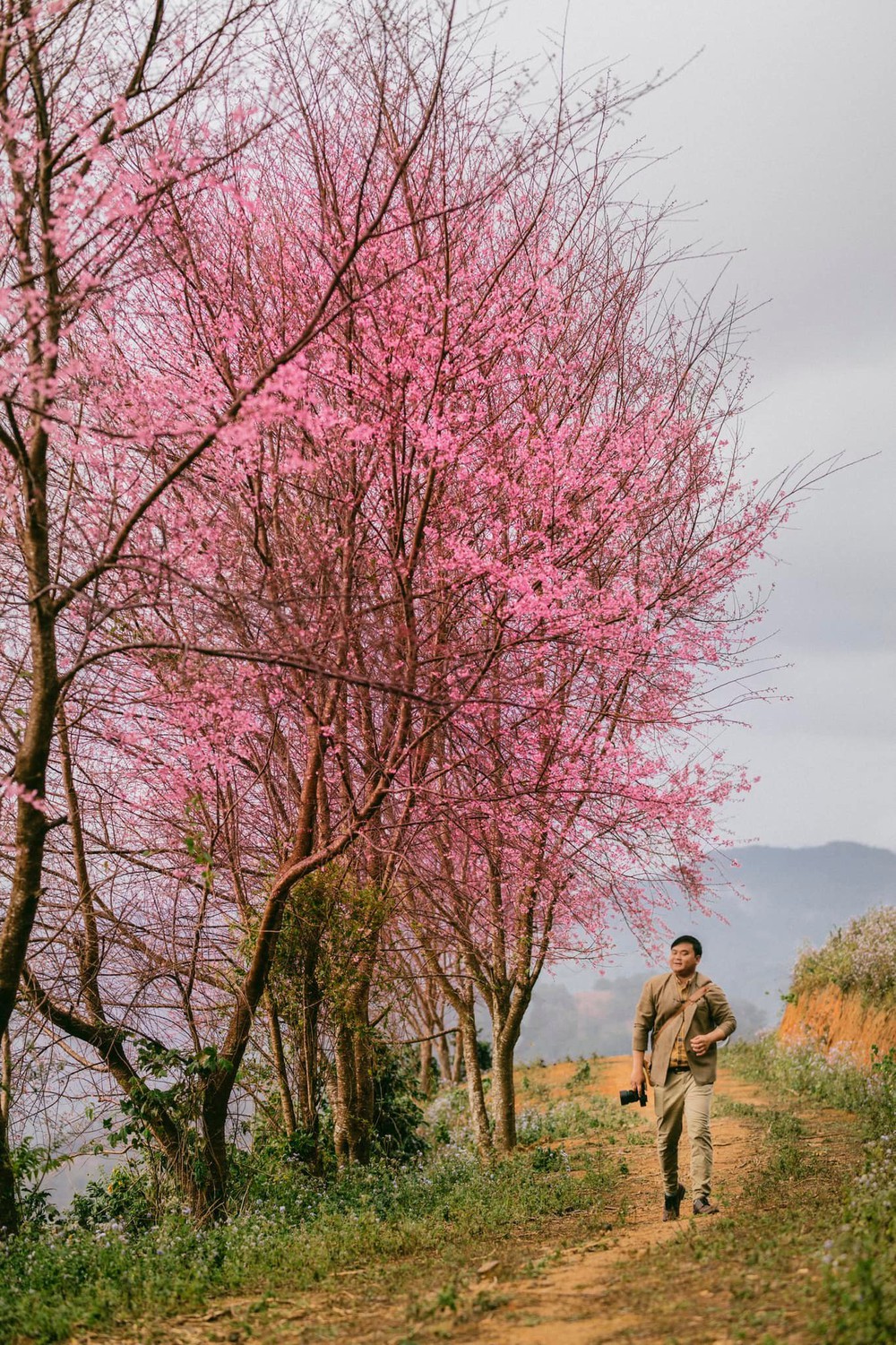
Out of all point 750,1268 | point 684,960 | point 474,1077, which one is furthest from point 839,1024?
point 750,1268

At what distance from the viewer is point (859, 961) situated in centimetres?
1688

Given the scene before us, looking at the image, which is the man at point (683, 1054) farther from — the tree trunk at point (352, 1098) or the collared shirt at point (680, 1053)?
the tree trunk at point (352, 1098)

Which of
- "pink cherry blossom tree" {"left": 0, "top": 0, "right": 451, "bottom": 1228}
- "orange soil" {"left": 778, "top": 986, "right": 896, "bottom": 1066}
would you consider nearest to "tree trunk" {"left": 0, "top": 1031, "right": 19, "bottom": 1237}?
"pink cherry blossom tree" {"left": 0, "top": 0, "right": 451, "bottom": 1228}

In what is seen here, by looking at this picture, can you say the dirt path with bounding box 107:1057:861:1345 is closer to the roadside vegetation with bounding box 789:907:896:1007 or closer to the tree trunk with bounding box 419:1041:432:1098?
the roadside vegetation with bounding box 789:907:896:1007

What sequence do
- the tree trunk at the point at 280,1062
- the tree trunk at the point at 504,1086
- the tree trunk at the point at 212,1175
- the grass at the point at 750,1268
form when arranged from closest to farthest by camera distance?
1. the grass at the point at 750,1268
2. the tree trunk at the point at 212,1175
3. the tree trunk at the point at 280,1062
4. the tree trunk at the point at 504,1086

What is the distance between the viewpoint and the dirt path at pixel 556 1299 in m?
4.52

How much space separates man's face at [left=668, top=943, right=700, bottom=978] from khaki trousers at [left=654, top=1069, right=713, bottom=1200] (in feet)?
→ 1.98

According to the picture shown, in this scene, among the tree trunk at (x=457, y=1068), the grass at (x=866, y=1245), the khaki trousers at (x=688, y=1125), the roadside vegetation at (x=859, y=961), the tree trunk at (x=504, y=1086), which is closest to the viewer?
the grass at (x=866, y=1245)

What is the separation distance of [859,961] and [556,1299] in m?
13.1

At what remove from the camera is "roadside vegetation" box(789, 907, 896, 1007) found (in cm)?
1598

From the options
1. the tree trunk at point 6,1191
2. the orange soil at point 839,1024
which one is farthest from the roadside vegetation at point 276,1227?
the orange soil at point 839,1024

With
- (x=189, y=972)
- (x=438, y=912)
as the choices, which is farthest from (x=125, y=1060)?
(x=438, y=912)

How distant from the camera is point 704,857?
456 inches

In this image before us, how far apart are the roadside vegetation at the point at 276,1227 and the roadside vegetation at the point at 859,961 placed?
579 cm
